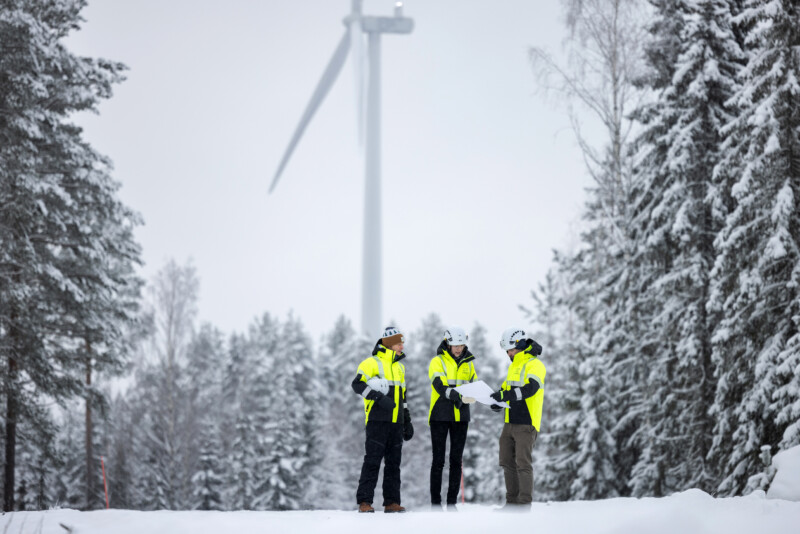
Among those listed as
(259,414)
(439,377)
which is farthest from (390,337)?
(259,414)

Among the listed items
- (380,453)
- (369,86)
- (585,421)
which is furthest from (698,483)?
(369,86)

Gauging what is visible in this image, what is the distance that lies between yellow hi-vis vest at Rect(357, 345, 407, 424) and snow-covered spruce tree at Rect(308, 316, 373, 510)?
99.6 feet

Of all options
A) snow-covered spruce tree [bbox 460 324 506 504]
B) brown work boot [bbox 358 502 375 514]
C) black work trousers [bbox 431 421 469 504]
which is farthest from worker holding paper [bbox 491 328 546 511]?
snow-covered spruce tree [bbox 460 324 506 504]

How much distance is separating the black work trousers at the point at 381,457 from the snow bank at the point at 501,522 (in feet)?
2.52

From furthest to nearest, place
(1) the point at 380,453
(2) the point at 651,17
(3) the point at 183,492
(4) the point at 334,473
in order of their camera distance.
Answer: (4) the point at 334,473
(3) the point at 183,492
(2) the point at 651,17
(1) the point at 380,453

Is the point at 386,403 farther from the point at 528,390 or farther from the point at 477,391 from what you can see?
the point at 528,390

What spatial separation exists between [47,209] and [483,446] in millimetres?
31115

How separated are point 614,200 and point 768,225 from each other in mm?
6077

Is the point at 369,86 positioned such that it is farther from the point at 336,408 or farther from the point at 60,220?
the point at 60,220

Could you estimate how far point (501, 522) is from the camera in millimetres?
6223

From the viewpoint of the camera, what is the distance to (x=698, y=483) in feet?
49.4

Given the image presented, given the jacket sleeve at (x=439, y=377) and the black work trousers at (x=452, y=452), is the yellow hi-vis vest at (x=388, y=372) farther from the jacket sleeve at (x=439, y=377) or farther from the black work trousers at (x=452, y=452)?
the black work trousers at (x=452, y=452)

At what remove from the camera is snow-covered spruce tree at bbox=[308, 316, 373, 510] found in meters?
39.2

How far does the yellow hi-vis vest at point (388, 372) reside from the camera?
25.2ft
